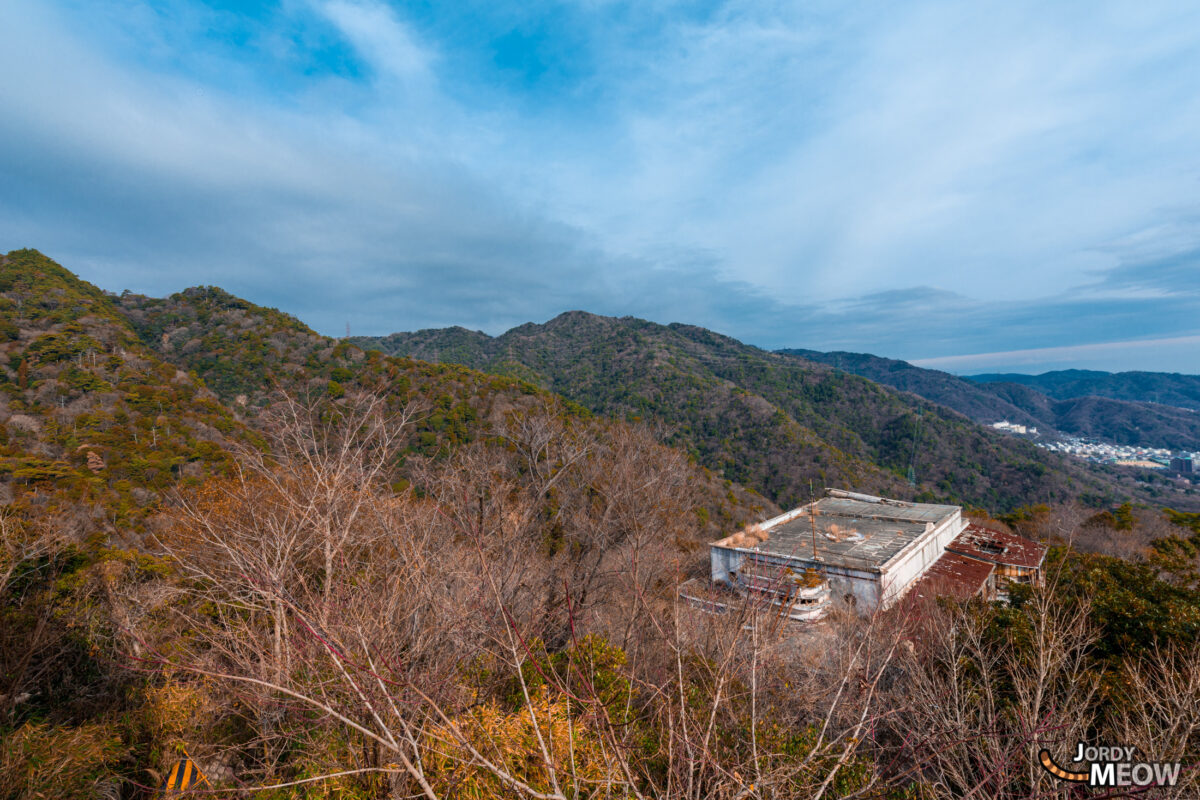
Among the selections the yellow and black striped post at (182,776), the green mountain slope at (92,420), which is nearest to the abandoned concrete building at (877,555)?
the yellow and black striped post at (182,776)

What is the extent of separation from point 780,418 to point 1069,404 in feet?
476

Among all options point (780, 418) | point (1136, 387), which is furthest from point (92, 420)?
point (1136, 387)

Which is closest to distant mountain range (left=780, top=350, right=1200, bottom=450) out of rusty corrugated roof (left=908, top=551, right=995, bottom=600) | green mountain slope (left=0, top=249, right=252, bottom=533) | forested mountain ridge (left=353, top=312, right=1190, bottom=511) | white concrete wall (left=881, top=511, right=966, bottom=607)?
forested mountain ridge (left=353, top=312, right=1190, bottom=511)

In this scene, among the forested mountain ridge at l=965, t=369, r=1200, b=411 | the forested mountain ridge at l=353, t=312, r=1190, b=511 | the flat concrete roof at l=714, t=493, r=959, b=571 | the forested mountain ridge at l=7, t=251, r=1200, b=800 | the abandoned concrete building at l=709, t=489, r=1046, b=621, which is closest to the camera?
the forested mountain ridge at l=7, t=251, r=1200, b=800

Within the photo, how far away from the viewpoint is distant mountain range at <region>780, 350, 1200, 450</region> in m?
115

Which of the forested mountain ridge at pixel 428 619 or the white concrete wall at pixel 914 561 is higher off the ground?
the forested mountain ridge at pixel 428 619

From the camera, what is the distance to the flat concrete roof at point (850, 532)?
2150 centimetres

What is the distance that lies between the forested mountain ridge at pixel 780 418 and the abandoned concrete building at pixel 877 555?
51.7ft

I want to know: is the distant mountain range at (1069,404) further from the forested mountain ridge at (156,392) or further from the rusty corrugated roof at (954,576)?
the forested mountain ridge at (156,392)

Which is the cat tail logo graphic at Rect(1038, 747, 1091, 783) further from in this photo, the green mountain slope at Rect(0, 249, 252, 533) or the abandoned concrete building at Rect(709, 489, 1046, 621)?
the green mountain slope at Rect(0, 249, 252, 533)

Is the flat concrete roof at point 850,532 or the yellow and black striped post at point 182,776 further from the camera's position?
the flat concrete roof at point 850,532

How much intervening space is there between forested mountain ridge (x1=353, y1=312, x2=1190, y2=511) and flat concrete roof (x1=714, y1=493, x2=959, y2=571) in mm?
13086

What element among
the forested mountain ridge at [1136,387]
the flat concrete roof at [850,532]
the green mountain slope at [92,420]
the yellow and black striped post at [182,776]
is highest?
the forested mountain ridge at [1136,387]

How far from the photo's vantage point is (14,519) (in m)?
10.8
